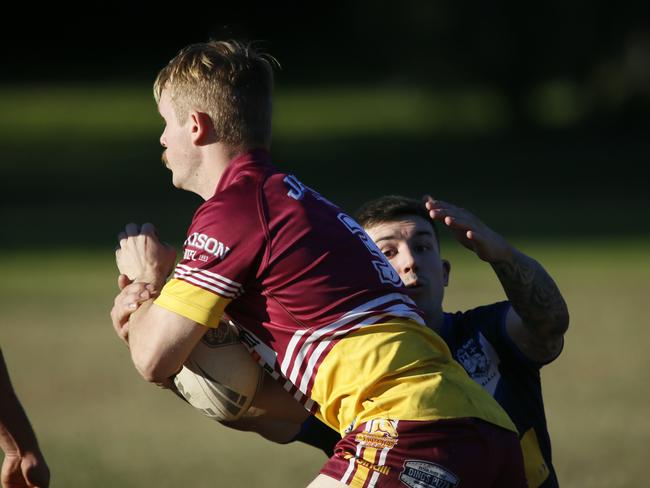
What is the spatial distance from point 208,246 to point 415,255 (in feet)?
3.87

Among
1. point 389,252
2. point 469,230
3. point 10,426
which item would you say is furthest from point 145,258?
point 469,230

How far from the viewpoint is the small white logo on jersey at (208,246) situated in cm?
376

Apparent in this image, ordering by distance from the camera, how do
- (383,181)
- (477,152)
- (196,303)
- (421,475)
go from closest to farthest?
(421,475)
(196,303)
(383,181)
(477,152)

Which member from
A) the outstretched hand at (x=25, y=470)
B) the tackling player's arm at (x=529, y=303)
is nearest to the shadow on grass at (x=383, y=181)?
the outstretched hand at (x=25, y=470)

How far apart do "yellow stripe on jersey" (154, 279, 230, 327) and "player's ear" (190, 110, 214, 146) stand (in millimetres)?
551

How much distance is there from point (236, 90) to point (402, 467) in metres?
1.42

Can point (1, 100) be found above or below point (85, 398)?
above

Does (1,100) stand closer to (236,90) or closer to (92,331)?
(92,331)

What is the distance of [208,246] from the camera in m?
3.78

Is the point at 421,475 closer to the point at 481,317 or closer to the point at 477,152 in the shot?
the point at 481,317

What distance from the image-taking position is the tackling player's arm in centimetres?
450

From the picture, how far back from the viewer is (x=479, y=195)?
2498cm

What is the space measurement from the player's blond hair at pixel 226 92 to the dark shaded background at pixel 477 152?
14.2 meters

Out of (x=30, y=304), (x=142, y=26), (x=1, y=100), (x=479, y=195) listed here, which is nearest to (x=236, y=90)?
(x=30, y=304)
